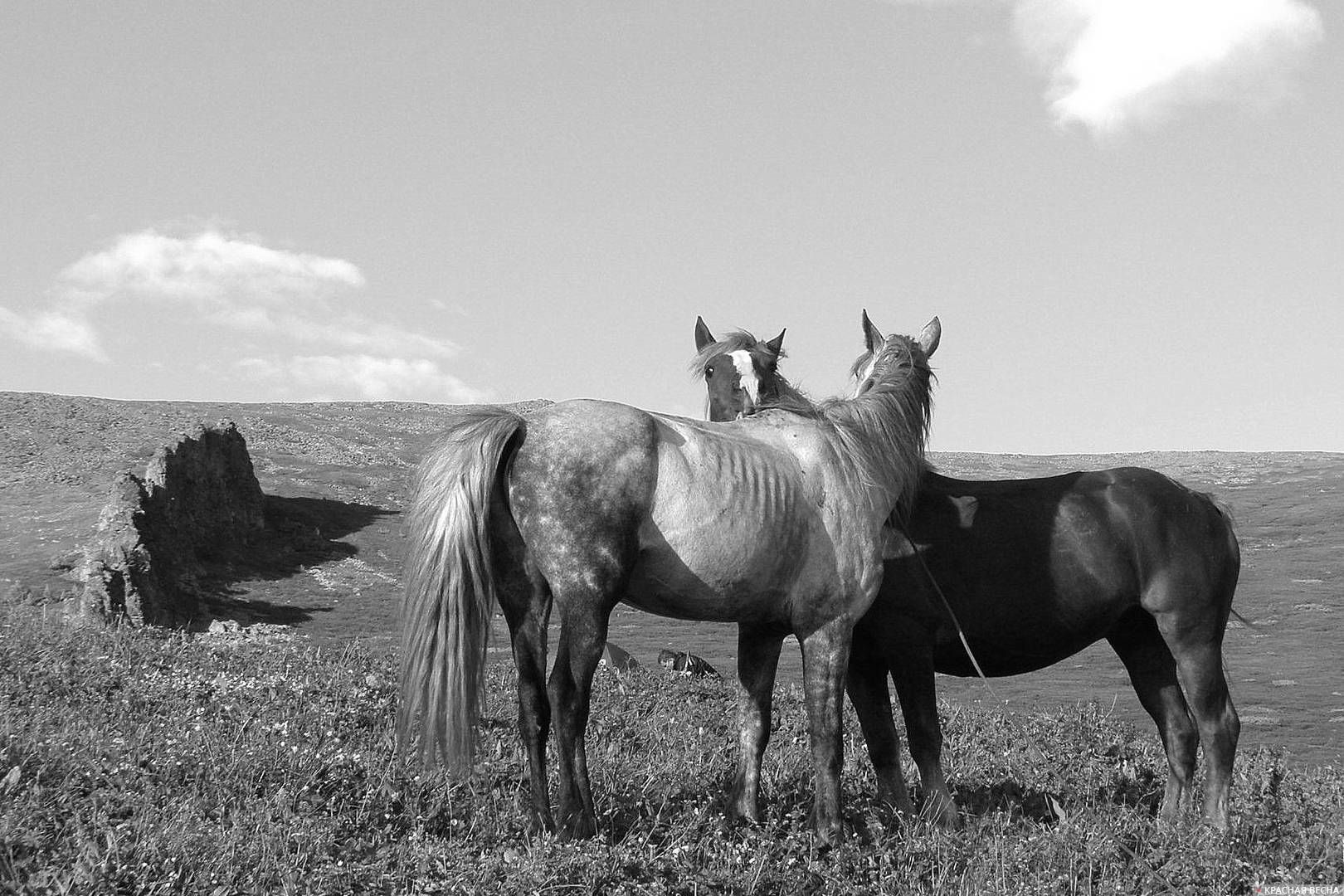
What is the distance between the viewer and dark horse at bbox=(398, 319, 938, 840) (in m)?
5.65

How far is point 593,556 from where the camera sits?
564 cm

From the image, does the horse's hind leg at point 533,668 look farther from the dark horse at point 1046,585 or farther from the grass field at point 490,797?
the dark horse at point 1046,585

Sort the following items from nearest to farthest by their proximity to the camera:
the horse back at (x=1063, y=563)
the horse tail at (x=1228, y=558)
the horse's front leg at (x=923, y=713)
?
the horse's front leg at (x=923, y=713), the horse back at (x=1063, y=563), the horse tail at (x=1228, y=558)

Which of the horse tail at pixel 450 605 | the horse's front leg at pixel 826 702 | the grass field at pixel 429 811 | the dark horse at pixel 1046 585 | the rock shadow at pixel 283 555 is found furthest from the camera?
the rock shadow at pixel 283 555

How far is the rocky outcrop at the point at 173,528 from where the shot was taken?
54.6ft

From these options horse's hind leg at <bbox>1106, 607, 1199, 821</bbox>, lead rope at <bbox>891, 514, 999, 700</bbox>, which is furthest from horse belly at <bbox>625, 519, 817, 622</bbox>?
horse's hind leg at <bbox>1106, 607, 1199, 821</bbox>

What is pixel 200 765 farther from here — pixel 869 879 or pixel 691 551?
pixel 869 879

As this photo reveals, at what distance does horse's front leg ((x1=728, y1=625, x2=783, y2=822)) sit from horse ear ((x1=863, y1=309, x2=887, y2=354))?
2.53m

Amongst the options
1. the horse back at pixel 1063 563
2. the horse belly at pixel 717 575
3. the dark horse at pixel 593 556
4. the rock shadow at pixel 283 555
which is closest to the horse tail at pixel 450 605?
the dark horse at pixel 593 556

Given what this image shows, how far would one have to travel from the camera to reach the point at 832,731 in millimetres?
6359

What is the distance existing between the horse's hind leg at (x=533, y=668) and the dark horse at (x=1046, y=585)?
7.57 ft

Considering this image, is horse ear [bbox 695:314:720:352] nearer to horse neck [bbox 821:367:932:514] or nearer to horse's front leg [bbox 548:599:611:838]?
horse neck [bbox 821:367:932:514]

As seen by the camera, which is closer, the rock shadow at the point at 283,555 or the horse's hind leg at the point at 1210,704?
the horse's hind leg at the point at 1210,704

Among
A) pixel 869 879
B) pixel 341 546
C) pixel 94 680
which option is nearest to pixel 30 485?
pixel 341 546
